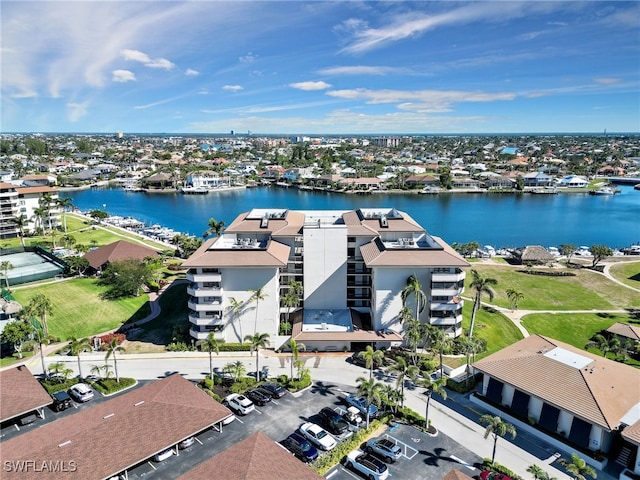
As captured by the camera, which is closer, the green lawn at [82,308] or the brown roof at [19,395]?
the brown roof at [19,395]

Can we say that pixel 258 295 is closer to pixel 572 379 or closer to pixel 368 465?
pixel 368 465

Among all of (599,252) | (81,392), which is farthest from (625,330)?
(81,392)

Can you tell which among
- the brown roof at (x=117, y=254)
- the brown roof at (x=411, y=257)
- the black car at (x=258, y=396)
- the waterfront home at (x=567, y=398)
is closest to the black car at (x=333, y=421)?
the black car at (x=258, y=396)

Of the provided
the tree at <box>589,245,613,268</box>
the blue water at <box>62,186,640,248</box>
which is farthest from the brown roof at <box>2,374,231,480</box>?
the blue water at <box>62,186,640,248</box>

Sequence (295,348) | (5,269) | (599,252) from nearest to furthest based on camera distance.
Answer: (295,348) < (5,269) < (599,252)

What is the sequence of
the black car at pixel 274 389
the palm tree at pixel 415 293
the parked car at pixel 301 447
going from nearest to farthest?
the parked car at pixel 301 447
the black car at pixel 274 389
the palm tree at pixel 415 293

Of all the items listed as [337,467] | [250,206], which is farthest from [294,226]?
[250,206]

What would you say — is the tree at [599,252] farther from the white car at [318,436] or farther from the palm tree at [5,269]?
the palm tree at [5,269]
